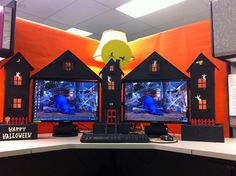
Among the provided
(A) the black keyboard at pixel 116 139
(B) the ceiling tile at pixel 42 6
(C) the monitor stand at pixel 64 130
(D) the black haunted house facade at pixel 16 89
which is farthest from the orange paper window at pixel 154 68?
(B) the ceiling tile at pixel 42 6

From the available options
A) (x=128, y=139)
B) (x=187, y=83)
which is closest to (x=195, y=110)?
(x=187, y=83)

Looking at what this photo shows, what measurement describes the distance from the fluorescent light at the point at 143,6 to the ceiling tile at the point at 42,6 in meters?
0.91

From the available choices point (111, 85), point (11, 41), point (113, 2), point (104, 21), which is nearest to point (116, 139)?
point (111, 85)

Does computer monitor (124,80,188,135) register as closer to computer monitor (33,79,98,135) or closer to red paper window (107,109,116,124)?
red paper window (107,109,116,124)

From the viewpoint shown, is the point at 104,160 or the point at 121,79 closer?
the point at 121,79

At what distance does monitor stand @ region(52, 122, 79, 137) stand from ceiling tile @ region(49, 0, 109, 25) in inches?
97.7

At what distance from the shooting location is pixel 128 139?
1.20 m

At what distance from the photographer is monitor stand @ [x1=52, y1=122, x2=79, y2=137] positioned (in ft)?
4.87

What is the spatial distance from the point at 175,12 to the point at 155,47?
2307 millimetres

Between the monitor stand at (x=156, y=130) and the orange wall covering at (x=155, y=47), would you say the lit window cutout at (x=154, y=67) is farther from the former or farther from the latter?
the monitor stand at (x=156, y=130)

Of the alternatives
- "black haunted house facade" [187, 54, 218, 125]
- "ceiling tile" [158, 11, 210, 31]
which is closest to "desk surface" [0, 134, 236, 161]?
"black haunted house facade" [187, 54, 218, 125]

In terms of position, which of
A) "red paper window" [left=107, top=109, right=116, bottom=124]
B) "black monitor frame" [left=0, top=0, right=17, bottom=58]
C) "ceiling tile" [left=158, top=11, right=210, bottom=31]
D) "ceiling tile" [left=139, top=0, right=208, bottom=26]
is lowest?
"red paper window" [left=107, top=109, right=116, bottom=124]

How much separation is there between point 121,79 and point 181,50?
0.51 meters

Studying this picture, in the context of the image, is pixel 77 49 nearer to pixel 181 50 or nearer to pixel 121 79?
pixel 121 79
